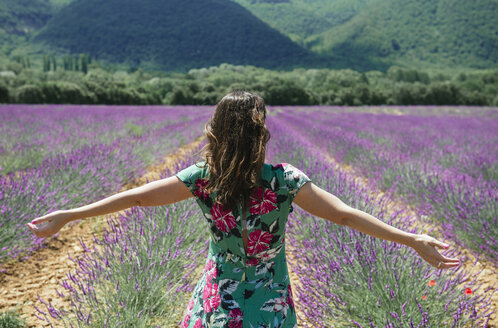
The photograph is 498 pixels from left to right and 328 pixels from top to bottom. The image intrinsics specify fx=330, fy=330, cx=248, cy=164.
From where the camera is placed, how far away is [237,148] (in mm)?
1067

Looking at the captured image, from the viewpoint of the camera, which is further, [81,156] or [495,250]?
[81,156]

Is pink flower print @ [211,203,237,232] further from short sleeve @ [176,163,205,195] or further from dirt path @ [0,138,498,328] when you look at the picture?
dirt path @ [0,138,498,328]

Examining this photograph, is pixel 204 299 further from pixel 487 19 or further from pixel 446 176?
pixel 487 19

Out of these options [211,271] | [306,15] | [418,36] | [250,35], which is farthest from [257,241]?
[306,15]

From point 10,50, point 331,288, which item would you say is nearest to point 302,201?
point 331,288

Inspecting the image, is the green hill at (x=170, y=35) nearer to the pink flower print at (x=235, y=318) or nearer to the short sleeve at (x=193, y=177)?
the short sleeve at (x=193, y=177)

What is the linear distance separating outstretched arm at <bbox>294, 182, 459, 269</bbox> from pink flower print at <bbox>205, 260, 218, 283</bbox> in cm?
38

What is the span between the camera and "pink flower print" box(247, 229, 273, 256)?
1.13 metres

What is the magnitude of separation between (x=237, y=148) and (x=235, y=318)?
560 mm

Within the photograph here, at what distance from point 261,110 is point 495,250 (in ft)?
Answer: 8.14

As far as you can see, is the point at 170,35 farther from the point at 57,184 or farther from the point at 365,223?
the point at 365,223

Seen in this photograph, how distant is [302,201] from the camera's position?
1.12 metres

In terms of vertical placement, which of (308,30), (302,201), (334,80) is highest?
(308,30)

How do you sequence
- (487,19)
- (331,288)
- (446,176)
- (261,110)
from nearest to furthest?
(261,110)
(331,288)
(446,176)
(487,19)
